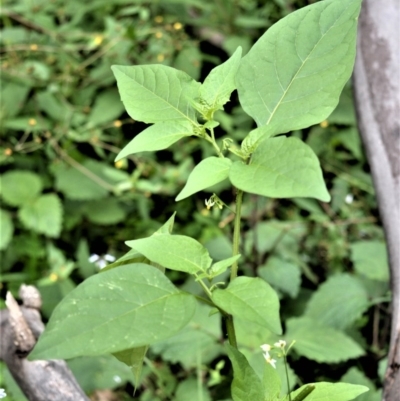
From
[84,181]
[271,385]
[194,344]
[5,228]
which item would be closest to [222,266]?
[271,385]

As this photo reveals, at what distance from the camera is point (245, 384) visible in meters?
0.63

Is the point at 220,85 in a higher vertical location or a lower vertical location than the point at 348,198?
higher

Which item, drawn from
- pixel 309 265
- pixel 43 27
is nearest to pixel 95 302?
pixel 309 265

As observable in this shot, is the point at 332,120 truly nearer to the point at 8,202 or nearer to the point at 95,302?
the point at 8,202

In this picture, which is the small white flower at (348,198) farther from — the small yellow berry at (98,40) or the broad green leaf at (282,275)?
the small yellow berry at (98,40)

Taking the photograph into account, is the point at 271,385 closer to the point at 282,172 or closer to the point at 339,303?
the point at 282,172

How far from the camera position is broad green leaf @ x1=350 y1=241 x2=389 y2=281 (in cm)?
158

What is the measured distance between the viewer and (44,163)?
2.34m

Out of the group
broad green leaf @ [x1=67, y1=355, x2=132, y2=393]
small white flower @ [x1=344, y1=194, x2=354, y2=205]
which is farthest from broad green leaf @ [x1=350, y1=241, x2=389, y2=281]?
broad green leaf @ [x1=67, y1=355, x2=132, y2=393]

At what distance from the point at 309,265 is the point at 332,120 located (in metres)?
0.63

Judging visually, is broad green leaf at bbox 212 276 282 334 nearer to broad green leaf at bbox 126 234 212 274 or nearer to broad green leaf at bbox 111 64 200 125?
broad green leaf at bbox 126 234 212 274

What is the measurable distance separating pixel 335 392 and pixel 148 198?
1.63 metres

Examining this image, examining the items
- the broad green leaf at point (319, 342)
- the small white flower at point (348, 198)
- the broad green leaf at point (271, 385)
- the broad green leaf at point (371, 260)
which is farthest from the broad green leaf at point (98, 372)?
the small white flower at point (348, 198)

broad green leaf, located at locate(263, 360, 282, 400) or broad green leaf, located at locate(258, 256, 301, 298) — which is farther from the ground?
broad green leaf, located at locate(263, 360, 282, 400)
